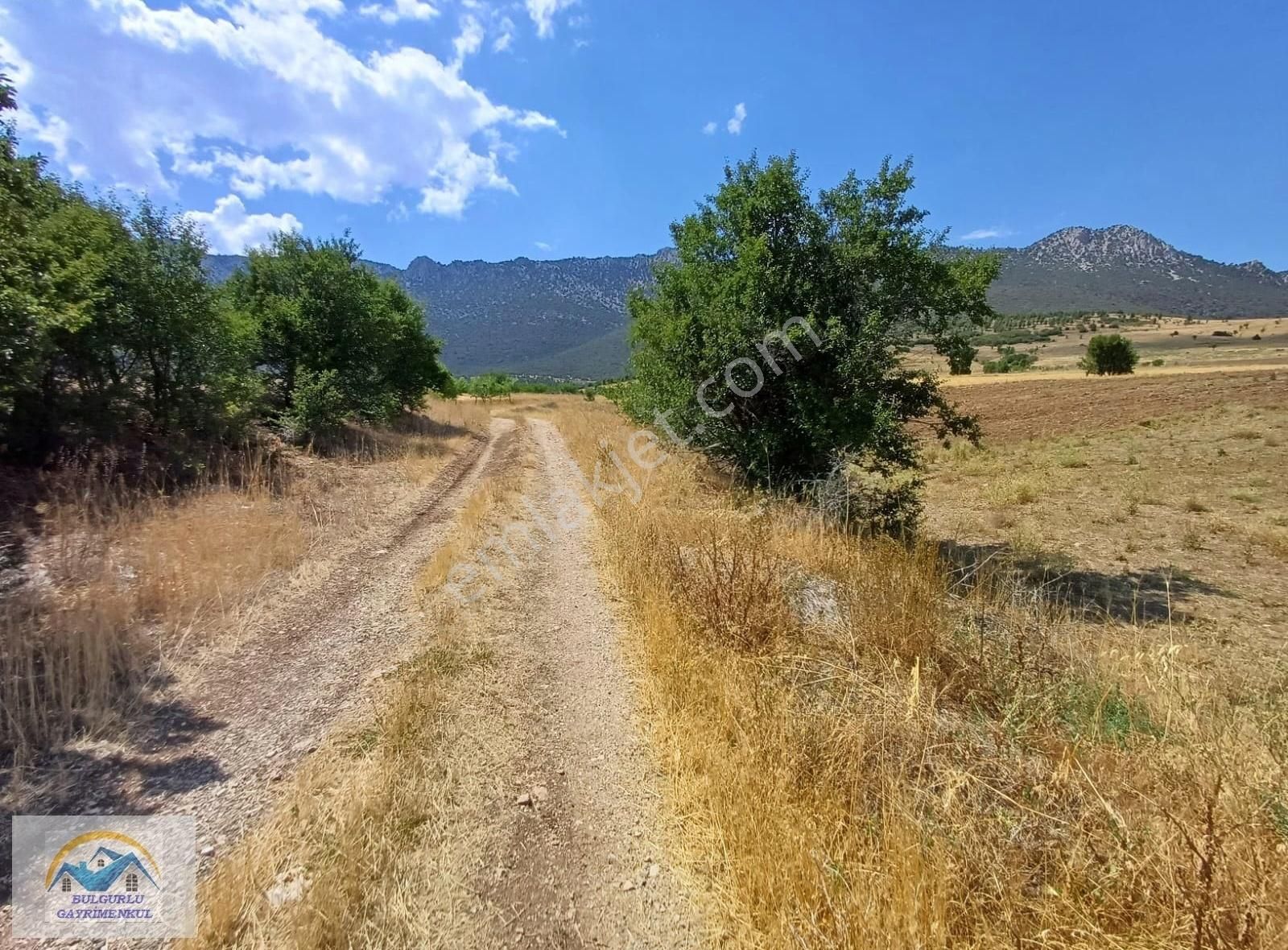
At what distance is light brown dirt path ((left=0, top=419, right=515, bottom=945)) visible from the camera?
2932 millimetres

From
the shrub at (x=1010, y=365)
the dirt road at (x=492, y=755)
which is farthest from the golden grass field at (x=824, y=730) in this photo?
the shrub at (x=1010, y=365)

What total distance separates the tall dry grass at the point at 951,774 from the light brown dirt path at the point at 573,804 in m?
0.22

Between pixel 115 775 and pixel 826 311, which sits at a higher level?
pixel 826 311

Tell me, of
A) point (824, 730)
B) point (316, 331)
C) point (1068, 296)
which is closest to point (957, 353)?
point (824, 730)

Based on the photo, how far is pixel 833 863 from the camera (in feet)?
7.84

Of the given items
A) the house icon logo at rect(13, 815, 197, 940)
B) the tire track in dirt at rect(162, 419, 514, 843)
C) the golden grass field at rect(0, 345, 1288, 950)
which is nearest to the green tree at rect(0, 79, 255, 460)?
the golden grass field at rect(0, 345, 1288, 950)

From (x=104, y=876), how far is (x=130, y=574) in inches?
161

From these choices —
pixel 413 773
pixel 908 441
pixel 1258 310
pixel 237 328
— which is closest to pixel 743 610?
pixel 413 773

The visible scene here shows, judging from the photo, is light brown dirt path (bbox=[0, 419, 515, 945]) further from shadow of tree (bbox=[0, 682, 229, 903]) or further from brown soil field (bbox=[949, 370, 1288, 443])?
brown soil field (bbox=[949, 370, 1288, 443])

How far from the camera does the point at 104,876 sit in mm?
2514

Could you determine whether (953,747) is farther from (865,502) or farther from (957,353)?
(957,353)

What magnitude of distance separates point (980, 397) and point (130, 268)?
4515 centimetres

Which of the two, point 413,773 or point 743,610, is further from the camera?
point 743,610

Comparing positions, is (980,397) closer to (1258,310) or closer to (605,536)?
(605,536)
